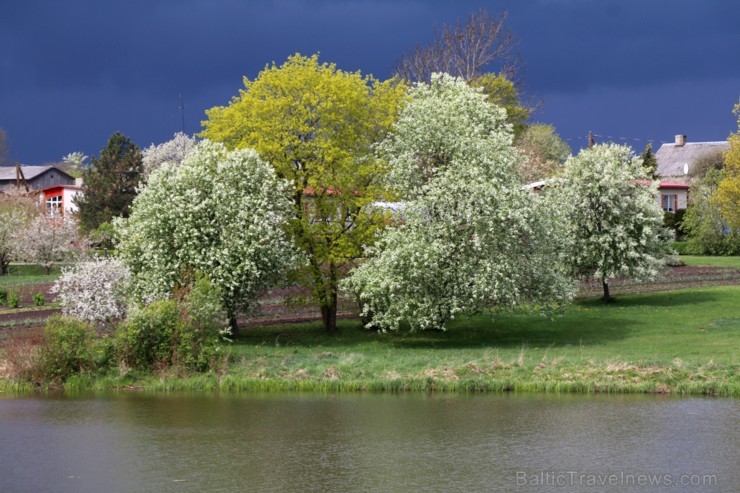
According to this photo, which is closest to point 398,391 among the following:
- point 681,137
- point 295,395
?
point 295,395

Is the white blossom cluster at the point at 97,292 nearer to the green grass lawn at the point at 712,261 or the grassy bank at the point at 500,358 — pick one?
the grassy bank at the point at 500,358

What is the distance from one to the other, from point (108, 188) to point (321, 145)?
47.4 metres

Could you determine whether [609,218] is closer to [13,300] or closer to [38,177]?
[13,300]

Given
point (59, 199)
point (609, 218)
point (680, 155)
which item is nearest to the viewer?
point (609, 218)

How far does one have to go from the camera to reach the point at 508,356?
39094mm

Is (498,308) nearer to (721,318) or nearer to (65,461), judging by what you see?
(721,318)

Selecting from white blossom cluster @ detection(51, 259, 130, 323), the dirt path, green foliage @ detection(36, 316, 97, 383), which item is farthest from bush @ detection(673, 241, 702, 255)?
green foliage @ detection(36, 316, 97, 383)

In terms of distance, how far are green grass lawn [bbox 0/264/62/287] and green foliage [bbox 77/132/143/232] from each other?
6391 mm

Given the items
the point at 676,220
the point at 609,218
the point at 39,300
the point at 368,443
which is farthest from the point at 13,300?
the point at 676,220

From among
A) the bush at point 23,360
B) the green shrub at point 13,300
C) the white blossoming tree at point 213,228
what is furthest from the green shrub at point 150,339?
the green shrub at point 13,300

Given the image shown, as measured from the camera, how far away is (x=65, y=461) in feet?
78.1

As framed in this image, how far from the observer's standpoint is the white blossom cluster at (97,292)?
44.4m

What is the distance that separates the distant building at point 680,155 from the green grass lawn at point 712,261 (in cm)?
4719

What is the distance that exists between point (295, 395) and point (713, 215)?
198ft
